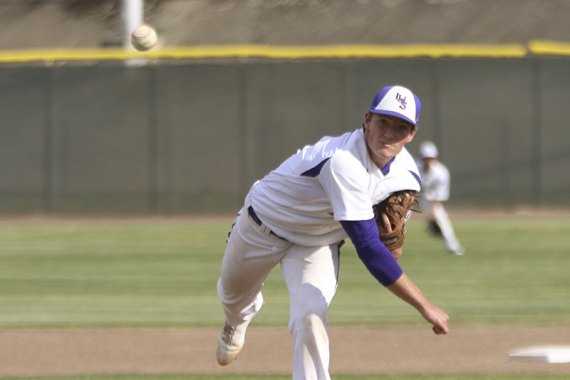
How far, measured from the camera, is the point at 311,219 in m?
6.05

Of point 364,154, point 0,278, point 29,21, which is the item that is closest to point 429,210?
point 0,278

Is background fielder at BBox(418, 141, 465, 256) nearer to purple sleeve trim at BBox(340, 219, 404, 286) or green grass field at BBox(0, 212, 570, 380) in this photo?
green grass field at BBox(0, 212, 570, 380)

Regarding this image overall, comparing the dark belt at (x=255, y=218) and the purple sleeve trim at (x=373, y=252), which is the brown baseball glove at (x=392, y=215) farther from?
the dark belt at (x=255, y=218)

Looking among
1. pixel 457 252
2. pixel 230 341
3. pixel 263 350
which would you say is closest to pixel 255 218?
pixel 230 341

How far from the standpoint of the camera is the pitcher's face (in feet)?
18.2

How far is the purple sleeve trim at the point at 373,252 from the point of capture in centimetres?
547

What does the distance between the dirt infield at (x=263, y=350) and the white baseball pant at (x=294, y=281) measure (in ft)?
3.35

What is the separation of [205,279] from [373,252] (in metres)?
7.32

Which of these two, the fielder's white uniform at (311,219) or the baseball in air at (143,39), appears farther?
the baseball in air at (143,39)

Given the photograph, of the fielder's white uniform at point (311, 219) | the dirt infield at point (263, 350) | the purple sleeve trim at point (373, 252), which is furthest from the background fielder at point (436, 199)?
the purple sleeve trim at point (373, 252)

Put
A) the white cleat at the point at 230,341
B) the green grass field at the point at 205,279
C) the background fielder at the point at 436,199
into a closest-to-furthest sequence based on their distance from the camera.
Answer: the white cleat at the point at 230,341 < the green grass field at the point at 205,279 < the background fielder at the point at 436,199

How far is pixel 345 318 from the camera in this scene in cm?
989

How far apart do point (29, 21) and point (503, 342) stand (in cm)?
2365

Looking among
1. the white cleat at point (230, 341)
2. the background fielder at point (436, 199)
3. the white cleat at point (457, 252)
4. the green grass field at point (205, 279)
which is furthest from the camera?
the background fielder at point (436, 199)
